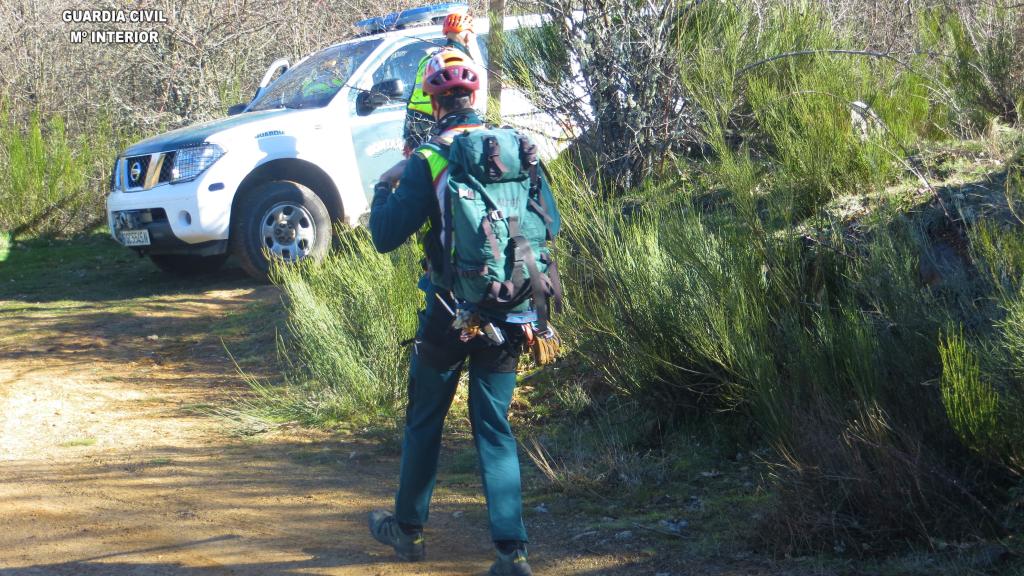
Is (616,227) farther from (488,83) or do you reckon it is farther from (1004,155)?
(488,83)

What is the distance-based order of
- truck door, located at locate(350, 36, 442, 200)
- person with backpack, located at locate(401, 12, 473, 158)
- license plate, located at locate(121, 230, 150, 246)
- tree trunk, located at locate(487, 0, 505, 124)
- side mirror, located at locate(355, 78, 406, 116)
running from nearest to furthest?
1. person with backpack, located at locate(401, 12, 473, 158)
2. tree trunk, located at locate(487, 0, 505, 124)
3. side mirror, located at locate(355, 78, 406, 116)
4. license plate, located at locate(121, 230, 150, 246)
5. truck door, located at locate(350, 36, 442, 200)

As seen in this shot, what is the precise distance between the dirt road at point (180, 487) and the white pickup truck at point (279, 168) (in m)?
1.44

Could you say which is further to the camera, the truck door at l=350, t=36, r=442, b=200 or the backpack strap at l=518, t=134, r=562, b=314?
the truck door at l=350, t=36, r=442, b=200

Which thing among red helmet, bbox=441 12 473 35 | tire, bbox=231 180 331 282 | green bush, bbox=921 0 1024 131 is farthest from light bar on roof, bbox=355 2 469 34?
green bush, bbox=921 0 1024 131

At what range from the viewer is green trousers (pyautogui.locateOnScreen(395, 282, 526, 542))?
363 centimetres

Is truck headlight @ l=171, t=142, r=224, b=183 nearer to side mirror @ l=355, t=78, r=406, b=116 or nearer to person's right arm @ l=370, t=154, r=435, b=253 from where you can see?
side mirror @ l=355, t=78, r=406, b=116

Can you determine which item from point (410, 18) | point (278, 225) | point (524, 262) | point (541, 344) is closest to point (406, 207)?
point (524, 262)

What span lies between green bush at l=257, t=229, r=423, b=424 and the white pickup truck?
262 cm

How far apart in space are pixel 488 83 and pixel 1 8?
10.1m

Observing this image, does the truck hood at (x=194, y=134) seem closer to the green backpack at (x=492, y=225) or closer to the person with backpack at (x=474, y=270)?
the person with backpack at (x=474, y=270)

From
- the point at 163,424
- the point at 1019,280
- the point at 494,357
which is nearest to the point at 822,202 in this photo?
the point at 1019,280

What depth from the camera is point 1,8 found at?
47.9 ft

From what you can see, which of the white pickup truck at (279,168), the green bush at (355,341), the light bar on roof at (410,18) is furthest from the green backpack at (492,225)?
the light bar on roof at (410,18)

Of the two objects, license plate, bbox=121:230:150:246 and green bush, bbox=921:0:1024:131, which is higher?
green bush, bbox=921:0:1024:131
